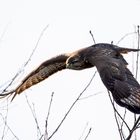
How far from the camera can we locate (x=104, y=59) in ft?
20.1

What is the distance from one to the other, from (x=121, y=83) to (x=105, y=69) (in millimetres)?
278

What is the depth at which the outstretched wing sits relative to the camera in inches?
204

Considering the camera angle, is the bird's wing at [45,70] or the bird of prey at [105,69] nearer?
the bird of prey at [105,69]

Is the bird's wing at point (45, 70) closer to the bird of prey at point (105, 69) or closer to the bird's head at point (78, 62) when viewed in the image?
the bird of prey at point (105, 69)

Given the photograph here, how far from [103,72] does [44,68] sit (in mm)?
1895

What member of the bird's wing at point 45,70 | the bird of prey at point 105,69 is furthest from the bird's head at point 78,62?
the bird's wing at point 45,70

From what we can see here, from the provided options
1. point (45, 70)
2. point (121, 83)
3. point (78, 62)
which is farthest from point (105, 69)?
point (45, 70)

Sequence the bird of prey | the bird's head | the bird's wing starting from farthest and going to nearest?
the bird's wing < the bird's head < the bird of prey

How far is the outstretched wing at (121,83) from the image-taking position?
518cm

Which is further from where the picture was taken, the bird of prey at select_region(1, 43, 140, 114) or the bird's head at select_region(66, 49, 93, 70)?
the bird's head at select_region(66, 49, 93, 70)

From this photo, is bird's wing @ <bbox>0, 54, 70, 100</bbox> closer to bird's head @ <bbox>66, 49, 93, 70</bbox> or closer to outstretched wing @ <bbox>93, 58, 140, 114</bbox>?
bird's head @ <bbox>66, 49, 93, 70</bbox>

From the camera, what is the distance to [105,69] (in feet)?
19.1

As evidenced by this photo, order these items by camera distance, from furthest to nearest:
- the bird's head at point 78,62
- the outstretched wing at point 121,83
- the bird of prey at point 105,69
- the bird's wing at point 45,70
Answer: the bird's wing at point 45,70 → the bird's head at point 78,62 → the bird of prey at point 105,69 → the outstretched wing at point 121,83

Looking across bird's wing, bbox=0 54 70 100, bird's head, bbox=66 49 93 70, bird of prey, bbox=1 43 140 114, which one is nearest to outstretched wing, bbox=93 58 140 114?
bird of prey, bbox=1 43 140 114
